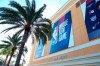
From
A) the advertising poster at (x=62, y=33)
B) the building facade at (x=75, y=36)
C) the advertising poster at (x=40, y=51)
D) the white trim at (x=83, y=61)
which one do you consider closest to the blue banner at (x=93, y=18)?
the building facade at (x=75, y=36)

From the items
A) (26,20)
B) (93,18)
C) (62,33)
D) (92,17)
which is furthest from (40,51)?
(93,18)

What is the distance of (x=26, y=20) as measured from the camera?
2222cm

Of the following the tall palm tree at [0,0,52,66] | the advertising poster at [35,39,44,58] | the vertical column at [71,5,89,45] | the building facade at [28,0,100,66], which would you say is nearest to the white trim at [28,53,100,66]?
the building facade at [28,0,100,66]

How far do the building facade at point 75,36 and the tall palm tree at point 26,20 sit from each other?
288 cm

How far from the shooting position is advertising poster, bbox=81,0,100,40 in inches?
715

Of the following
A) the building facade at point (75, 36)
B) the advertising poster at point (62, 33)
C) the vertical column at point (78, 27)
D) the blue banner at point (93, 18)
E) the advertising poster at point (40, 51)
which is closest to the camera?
the blue banner at point (93, 18)

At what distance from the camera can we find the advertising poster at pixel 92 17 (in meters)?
18.2

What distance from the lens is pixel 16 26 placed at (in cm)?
2255

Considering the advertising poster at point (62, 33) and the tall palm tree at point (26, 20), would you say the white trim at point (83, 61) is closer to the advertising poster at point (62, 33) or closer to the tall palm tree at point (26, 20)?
the advertising poster at point (62, 33)

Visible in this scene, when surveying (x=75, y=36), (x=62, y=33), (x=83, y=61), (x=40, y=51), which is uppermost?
(x=62, y=33)

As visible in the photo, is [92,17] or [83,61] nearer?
[92,17]

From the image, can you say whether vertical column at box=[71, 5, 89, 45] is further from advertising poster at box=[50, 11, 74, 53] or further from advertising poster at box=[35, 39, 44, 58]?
advertising poster at box=[35, 39, 44, 58]

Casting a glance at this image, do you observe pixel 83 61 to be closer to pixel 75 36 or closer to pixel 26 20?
pixel 75 36

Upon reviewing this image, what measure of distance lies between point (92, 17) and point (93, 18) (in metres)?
0.23
